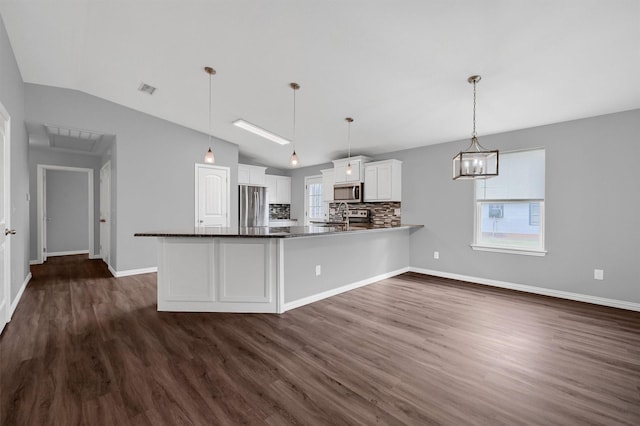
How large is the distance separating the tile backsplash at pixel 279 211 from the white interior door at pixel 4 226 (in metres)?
5.14

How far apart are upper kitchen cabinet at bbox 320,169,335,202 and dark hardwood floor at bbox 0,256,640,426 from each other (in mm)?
3224

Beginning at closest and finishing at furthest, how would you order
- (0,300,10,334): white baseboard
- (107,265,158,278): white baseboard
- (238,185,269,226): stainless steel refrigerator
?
(0,300,10,334): white baseboard, (107,265,158,278): white baseboard, (238,185,269,226): stainless steel refrigerator

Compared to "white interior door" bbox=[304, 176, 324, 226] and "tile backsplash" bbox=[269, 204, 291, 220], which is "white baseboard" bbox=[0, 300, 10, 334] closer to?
"tile backsplash" bbox=[269, 204, 291, 220]

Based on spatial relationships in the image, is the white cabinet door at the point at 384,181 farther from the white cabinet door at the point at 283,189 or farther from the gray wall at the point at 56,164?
the gray wall at the point at 56,164

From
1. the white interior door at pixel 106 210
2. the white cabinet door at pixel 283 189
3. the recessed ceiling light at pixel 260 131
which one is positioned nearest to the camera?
the recessed ceiling light at pixel 260 131

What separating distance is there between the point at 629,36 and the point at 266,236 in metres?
3.46

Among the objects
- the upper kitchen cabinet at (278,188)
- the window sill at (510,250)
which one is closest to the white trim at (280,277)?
the window sill at (510,250)

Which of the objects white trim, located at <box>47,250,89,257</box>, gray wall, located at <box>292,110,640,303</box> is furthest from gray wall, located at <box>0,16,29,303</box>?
gray wall, located at <box>292,110,640,303</box>

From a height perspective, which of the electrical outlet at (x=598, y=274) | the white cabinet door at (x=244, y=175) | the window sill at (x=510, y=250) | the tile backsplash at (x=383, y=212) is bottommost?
the electrical outlet at (x=598, y=274)

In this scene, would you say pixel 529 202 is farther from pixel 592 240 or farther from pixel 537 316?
pixel 537 316

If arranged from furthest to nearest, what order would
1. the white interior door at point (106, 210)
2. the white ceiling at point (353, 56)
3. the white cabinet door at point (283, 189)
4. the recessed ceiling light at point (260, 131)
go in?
the white cabinet door at point (283, 189) → the white interior door at point (106, 210) → the recessed ceiling light at point (260, 131) → the white ceiling at point (353, 56)

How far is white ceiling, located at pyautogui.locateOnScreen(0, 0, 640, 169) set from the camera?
88.9 inches

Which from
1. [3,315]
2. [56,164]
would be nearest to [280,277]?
[3,315]

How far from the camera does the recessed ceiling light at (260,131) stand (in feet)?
16.1
